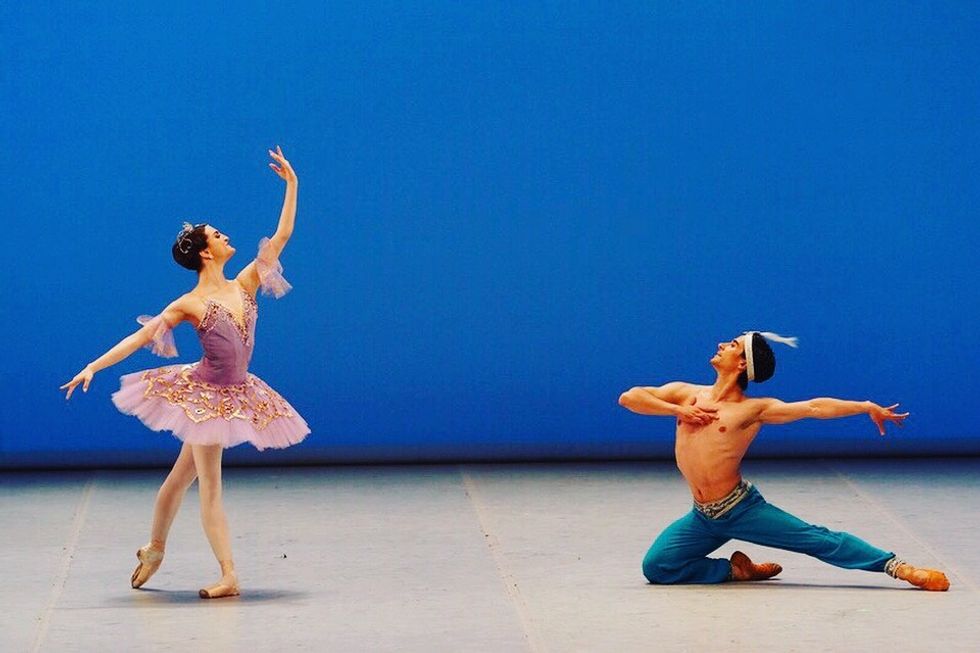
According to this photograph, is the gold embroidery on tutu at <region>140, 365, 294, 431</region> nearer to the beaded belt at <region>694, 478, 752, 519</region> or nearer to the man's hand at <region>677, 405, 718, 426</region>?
the man's hand at <region>677, 405, 718, 426</region>

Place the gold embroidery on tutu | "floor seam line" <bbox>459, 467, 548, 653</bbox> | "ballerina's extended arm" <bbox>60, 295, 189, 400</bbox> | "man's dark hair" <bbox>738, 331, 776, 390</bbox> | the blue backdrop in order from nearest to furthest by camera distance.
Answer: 1. "floor seam line" <bbox>459, 467, 548, 653</bbox>
2. "ballerina's extended arm" <bbox>60, 295, 189, 400</bbox>
3. the gold embroidery on tutu
4. "man's dark hair" <bbox>738, 331, 776, 390</bbox>
5. the blue backdrop

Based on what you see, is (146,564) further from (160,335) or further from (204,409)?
(160,335)

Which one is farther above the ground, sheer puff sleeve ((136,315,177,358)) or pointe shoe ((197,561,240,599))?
sheer puff sleeve ((136,315,177,358))

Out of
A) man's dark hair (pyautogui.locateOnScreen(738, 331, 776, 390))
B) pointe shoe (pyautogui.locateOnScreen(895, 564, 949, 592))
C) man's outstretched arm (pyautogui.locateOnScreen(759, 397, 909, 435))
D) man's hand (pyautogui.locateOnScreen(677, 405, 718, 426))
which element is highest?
man's dark hair (pyautogui.locateOnScreen(738, 331, 776, 390))

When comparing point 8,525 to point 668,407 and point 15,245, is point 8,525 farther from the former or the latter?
point 668,407

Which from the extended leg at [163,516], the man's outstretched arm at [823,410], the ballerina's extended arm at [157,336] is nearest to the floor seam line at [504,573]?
the man's outstretched arm at [823,410]

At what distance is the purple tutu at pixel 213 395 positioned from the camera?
6547mm

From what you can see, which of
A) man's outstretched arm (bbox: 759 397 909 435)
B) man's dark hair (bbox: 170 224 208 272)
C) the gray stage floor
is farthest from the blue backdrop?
man's outstretched arm (bbox: 759 397 909 435)

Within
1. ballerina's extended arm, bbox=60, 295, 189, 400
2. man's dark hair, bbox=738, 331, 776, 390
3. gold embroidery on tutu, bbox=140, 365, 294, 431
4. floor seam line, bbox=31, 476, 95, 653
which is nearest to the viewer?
floor seam line, bbox=31, 476, 95, 653

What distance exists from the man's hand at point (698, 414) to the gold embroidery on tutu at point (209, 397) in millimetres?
1433

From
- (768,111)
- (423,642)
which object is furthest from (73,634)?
(768,111)

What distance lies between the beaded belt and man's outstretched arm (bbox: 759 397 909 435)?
0.26m

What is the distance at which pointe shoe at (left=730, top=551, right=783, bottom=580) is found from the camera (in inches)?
268

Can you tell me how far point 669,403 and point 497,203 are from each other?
242 cm
